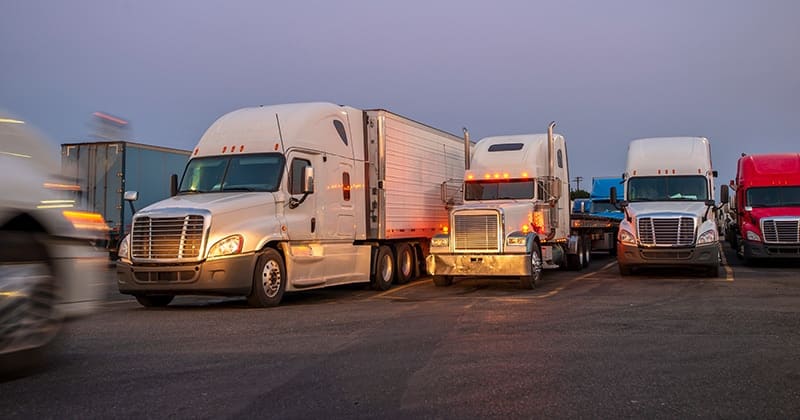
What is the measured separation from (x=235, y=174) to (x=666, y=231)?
422 inches

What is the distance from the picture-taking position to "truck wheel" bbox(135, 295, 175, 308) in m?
13.0

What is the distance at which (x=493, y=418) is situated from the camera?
516 cm

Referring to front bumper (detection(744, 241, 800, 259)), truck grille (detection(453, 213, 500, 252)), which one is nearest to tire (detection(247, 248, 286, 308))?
truck grille (detection(453, 213, 500, 252))

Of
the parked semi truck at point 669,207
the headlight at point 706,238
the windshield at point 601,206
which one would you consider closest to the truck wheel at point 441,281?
the parked semi truck at point 669,207

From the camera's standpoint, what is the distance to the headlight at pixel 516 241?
15.5 metres

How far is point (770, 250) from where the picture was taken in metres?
21.5

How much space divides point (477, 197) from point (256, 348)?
10.7 m

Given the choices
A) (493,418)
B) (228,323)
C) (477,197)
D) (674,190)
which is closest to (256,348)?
(228,323)

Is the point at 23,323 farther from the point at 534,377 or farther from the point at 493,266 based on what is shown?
the point at 493,266

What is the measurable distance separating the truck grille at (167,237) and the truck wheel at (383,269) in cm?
540

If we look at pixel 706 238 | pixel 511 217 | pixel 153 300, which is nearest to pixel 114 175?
pixel 153 300

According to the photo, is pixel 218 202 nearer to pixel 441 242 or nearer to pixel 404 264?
pixel 441 242

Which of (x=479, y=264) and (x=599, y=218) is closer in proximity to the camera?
(x=479, y=264)

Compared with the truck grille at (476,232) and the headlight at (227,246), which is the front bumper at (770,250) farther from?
the headlight at (227,246)
